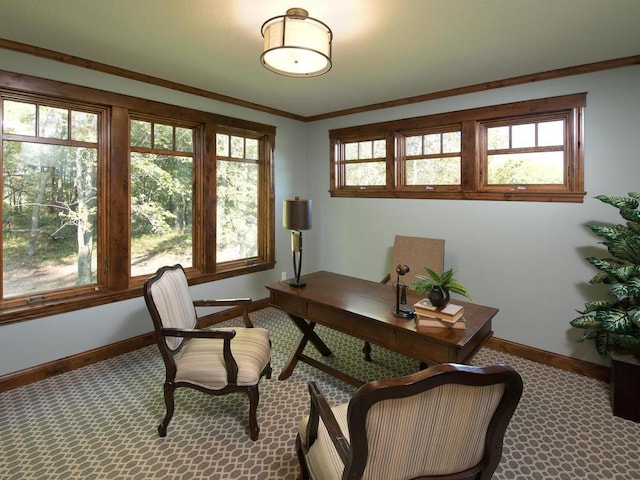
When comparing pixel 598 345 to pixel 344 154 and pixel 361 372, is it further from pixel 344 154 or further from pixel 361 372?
pixel 344 154

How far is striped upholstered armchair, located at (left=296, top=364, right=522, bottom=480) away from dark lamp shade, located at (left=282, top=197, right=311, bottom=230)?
1757mm

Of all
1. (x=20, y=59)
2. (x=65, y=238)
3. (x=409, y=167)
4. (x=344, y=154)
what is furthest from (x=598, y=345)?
(x=20, y=59)

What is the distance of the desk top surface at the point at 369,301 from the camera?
6.62 feet

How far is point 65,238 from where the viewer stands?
2994 mm

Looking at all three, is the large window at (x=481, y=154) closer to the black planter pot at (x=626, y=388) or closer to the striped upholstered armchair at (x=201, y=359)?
the black planter pot at (x=626, y=388)

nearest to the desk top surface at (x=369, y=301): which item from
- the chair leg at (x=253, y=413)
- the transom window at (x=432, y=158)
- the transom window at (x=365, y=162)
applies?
the chair leg at (x=253, y=413)

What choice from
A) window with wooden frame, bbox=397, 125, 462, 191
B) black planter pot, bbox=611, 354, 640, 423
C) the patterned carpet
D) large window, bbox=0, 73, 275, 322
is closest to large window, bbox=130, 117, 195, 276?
large window, bbox=0, 73, 275, 322

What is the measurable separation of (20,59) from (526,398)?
4532 millimetres

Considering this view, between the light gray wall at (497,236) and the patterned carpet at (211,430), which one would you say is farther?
the light gray wall at (497,236)

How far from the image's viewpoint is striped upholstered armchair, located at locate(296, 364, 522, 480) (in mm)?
1023

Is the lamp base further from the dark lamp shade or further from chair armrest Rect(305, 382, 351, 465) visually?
the dark lamp shade

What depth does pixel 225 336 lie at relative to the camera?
84.0 inches

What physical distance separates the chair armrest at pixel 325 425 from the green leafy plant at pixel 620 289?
217cm

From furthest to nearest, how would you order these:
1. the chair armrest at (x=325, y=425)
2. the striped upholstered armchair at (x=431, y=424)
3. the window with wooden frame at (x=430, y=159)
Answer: the window with wooden frame at (x=430, y=159) → the chair armrest at (x=325, y=425) → the striped upholstered armchair at (x=431, y=424)
